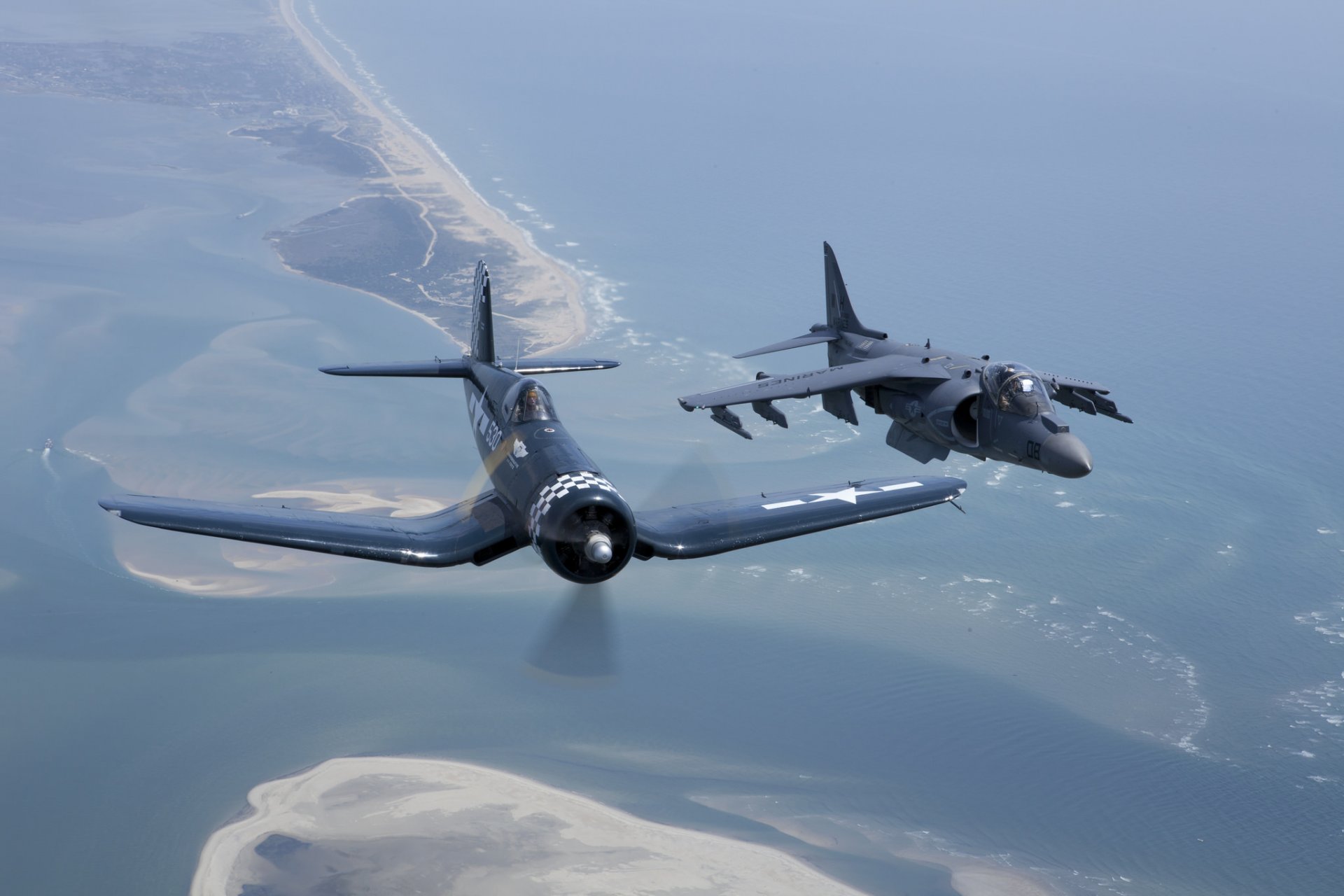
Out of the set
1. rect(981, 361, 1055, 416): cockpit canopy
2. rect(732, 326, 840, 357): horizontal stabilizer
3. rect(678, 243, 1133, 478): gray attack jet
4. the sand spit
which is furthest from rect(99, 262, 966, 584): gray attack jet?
the sand spit

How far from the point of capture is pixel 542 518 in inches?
1142

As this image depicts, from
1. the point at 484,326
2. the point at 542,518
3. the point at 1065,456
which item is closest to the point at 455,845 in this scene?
the point at 484,326

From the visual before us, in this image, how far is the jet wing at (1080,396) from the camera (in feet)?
133

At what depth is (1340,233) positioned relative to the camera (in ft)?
596

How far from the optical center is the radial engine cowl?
93.8 feet

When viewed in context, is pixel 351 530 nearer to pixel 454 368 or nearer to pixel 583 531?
pixel 583 531

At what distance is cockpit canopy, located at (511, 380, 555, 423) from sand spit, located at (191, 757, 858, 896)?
1814 inches

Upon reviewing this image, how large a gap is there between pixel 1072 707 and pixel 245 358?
110972 mm

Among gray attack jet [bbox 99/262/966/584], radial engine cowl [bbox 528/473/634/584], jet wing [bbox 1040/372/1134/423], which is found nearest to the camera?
radial engine cowl [bbox 528/473/634/584]

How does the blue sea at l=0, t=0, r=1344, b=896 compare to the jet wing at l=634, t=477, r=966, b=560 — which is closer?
the jet wing at l=634, t=477, r=966, b=560

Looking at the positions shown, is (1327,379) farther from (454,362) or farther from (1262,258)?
(454,362)

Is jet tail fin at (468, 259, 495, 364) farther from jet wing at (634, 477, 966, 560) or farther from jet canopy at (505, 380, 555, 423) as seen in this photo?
jet wing at (634, 477, 966, 560)

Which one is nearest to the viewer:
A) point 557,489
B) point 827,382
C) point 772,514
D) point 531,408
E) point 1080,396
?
point 557,489

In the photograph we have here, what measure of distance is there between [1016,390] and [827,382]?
721cm
